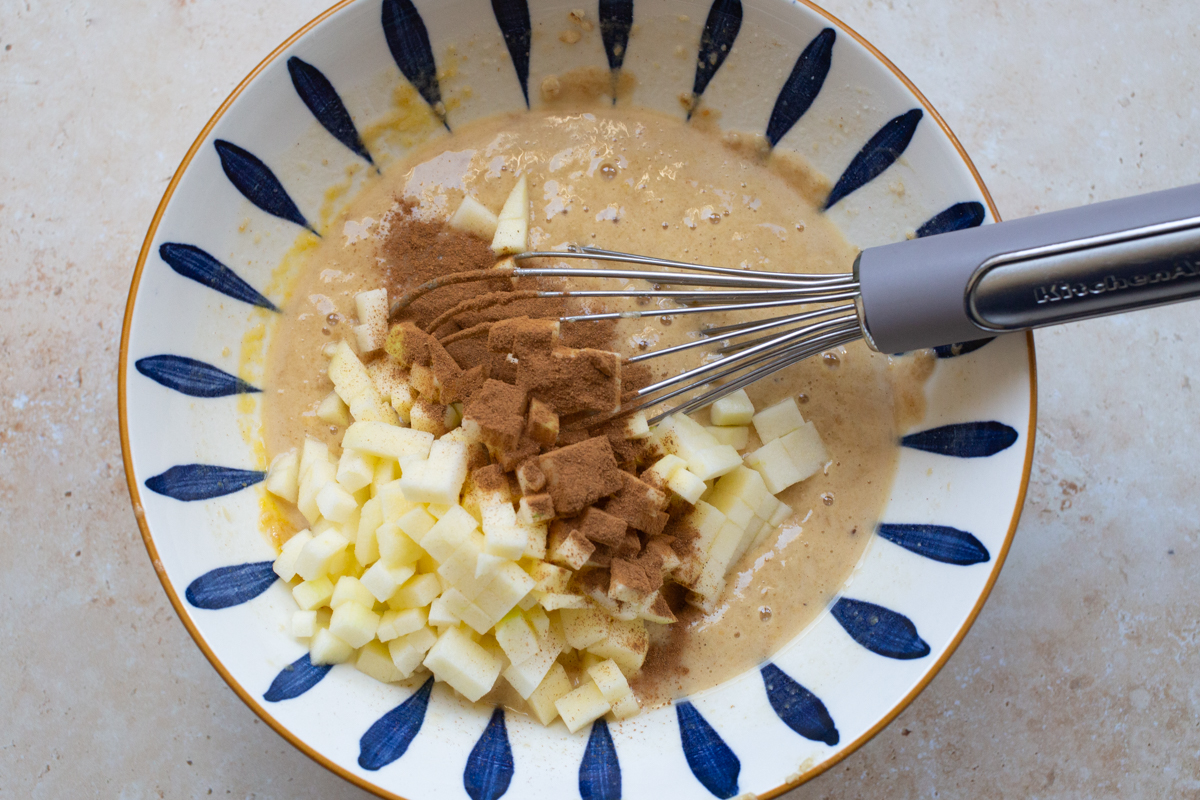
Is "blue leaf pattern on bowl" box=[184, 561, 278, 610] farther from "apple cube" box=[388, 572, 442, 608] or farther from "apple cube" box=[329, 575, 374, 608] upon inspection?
"apple cube" box=[388, 572, 442, 608]

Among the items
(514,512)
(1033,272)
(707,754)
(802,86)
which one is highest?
(802,86)

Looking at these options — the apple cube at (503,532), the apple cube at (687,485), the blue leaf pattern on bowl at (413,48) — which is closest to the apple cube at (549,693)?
the apple cube at (503,532)

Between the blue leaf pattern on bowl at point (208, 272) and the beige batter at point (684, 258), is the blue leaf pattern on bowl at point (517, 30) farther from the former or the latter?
the blue leaf pattern on bowl at point (208, 272)

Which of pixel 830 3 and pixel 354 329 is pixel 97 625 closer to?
pixel 354 329

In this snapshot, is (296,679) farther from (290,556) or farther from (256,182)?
(256,182)

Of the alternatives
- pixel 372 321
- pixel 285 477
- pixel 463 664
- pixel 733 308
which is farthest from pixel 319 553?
pixel 733 308

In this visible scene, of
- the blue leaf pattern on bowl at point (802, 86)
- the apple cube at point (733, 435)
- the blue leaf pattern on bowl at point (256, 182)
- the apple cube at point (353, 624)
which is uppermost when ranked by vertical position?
the blue leaf pattern on bowl at point (256, 182)

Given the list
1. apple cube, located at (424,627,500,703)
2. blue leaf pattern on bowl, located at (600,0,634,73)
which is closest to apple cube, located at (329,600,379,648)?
apple cube, located at (424,627,500,703)
